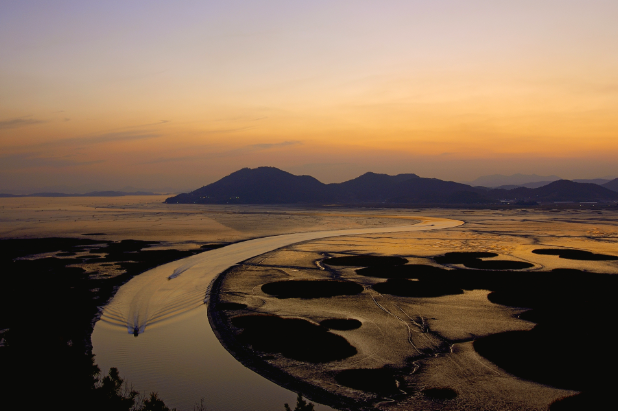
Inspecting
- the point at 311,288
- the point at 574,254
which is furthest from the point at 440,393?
the point at 574,254

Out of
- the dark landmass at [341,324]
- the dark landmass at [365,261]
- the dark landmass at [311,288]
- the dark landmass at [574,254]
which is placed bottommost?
the dark landmass at [341,324]

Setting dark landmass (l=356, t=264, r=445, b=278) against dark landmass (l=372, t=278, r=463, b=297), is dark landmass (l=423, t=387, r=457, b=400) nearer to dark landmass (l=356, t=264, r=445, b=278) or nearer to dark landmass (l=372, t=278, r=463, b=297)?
dark landmass (l=372, t=278, r=463, b=297)

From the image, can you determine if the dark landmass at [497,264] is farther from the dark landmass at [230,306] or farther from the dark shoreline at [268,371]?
the dark shoreline at [268,371]

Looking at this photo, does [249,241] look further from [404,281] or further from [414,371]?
[414,371]

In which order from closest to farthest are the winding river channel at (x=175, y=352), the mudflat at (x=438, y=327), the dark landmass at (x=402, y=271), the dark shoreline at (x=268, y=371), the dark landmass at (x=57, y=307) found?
the dark landmass at (x=57, y=307)
the dark shoreline at (x=268, y=371)
the mudflat at (x=438, y=327)
the winding river channel at (x=175, y=352)
the dark landmass at (x=402, y=271)

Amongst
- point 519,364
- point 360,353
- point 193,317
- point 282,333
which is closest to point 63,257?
point 193,317

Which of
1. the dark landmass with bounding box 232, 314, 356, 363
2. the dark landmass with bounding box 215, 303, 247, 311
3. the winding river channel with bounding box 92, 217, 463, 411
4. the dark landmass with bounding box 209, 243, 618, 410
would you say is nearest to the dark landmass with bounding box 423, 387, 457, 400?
the dark landmass with bounding box 209, 243, 618, 410

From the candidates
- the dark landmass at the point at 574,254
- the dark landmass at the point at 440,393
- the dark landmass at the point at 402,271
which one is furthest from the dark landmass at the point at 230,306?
the dark landmass at the point at 574,254

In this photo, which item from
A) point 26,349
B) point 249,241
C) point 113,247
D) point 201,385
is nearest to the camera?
point 26,349
